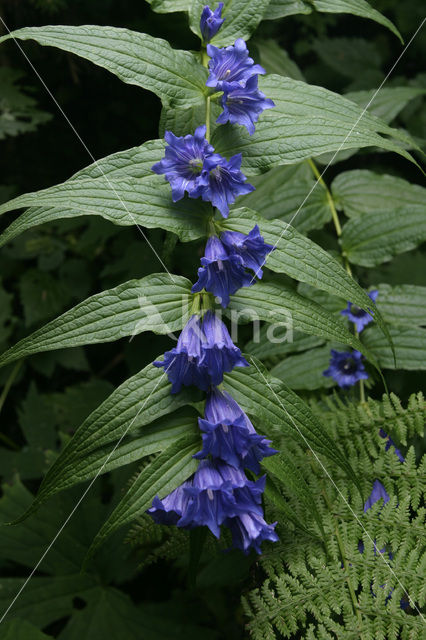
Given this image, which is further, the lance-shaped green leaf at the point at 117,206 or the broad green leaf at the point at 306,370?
the broad green leaf at the point at 306,370

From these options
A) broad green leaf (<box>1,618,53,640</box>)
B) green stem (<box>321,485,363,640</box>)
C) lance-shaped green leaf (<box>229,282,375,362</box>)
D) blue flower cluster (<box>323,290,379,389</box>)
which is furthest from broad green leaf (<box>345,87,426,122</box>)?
broad green leaf (<box>1,618,53,640</box>)

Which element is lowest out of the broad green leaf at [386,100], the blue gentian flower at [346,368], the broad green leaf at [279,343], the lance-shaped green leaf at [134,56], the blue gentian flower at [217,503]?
the blue gentian flower at [217,503]

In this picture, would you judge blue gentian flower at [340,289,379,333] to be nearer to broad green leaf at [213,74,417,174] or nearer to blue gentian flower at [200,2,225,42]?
broad green leaf at [213,74,417,174]

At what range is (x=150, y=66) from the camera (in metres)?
1.61

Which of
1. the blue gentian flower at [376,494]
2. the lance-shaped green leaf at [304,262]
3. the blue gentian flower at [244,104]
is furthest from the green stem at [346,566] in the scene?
the blue gentian flower at [244,104]

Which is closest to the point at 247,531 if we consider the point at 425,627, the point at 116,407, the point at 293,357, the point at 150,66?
the point at 116,407

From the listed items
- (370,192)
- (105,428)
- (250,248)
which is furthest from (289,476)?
(370,192)

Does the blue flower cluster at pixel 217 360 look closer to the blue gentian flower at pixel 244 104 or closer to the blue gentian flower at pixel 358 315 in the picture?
the blue gentian flower at pixel 244 104

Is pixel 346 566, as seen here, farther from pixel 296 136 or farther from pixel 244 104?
pixel 244 104

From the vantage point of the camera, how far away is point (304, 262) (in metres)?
1.53

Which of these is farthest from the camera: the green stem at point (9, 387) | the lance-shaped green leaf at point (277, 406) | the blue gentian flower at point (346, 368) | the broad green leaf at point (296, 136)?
the green stem at point (9, 387)

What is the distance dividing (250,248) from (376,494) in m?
0.95

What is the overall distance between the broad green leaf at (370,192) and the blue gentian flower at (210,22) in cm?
94

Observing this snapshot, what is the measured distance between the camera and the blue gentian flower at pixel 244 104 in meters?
1.51
